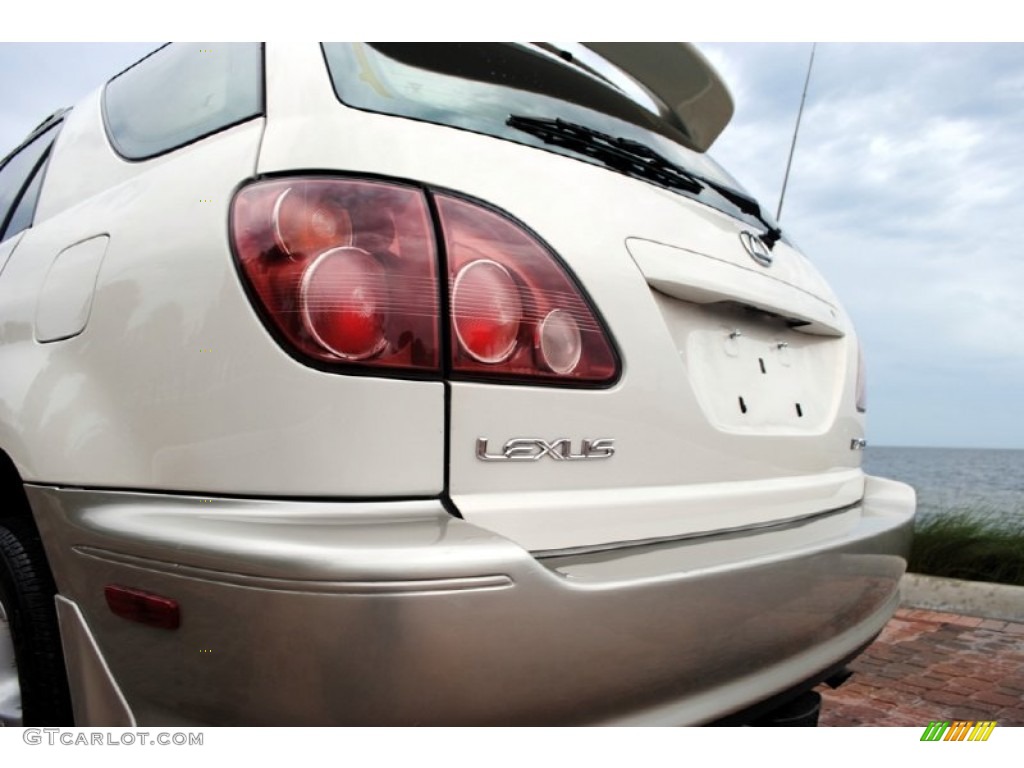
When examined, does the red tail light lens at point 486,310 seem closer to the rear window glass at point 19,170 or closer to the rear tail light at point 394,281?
the rear tail light at point 394,281

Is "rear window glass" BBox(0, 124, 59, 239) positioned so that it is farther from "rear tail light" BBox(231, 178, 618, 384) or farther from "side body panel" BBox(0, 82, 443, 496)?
"rear tail light" BBox(231, 178, 618, 384)

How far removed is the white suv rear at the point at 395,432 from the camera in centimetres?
103

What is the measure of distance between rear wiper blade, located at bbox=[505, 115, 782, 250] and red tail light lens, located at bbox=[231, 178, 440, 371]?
0.36 m

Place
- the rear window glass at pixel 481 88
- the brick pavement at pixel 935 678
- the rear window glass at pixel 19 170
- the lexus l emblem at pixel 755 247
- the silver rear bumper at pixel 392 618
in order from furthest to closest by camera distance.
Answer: the brick pavement at pixel 935 678 → the rear window glass at pixel 19 170 → the lexus l emblem at pixel 755 247 → the rear window glass at pixel 481 88 → the silver rear bumper at pixel 392 618

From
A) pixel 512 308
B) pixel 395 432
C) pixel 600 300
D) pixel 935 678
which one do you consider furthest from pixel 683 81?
pixel 935 678

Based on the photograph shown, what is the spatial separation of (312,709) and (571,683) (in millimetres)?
347

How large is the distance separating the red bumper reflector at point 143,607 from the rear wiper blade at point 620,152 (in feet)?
3.09

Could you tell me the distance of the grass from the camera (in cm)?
475

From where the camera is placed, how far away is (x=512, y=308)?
3.91ft

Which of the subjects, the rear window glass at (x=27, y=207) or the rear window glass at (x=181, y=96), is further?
the rear window glass at (x=27, y=207)

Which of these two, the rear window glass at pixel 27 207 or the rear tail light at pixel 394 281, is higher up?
the rear window glass at pixel 27 207

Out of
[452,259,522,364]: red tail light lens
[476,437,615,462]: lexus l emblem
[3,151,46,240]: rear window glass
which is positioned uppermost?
[3,151,46,240]: rear window glass
